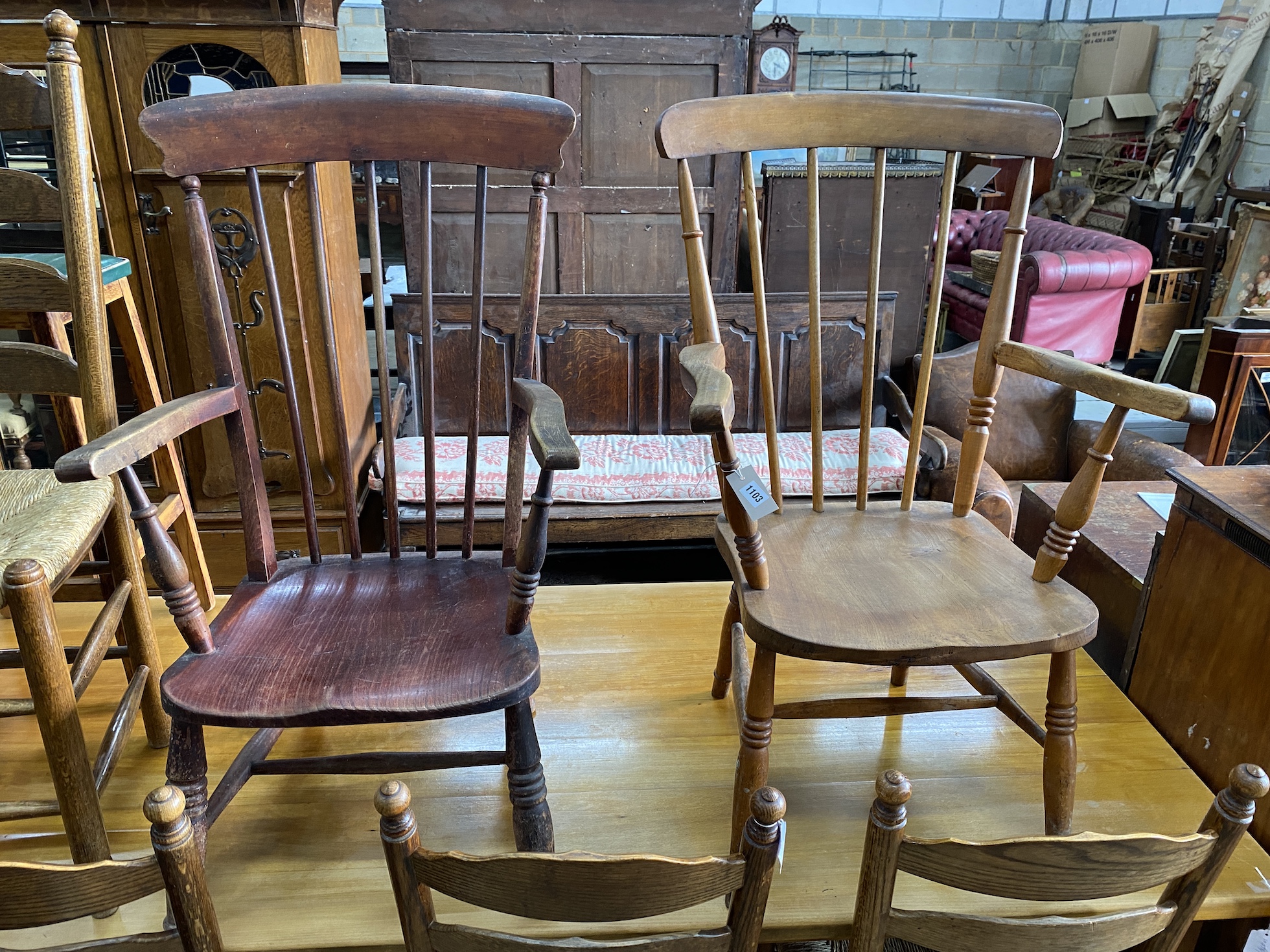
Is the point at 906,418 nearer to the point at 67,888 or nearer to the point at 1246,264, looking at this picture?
the point at 67,888

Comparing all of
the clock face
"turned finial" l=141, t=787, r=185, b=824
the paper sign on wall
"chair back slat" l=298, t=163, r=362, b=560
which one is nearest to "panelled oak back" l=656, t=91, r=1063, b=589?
the paper sign on wall

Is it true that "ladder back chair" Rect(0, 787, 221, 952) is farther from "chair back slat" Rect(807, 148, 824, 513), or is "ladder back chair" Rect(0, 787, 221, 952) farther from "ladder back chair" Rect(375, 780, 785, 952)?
"chair back slat" Rect(807, 148, 824, 513)

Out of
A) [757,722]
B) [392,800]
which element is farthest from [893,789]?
[757,722]

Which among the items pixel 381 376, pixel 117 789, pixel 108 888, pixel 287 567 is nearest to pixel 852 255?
pixel 381 376

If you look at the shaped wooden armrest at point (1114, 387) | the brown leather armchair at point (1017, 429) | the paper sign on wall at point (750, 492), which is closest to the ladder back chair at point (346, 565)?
the paper sign on wall at point (750, 492)

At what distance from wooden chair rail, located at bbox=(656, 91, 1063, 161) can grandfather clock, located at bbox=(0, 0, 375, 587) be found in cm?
103

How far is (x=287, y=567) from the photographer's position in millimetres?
1308

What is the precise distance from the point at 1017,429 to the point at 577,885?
258 centimetres

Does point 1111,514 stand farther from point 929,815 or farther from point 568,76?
point 568,76

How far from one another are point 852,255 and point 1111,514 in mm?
1448

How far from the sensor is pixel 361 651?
1.07 metres

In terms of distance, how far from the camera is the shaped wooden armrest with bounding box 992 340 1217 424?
1.06 m

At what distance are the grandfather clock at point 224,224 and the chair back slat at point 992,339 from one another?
1294mm

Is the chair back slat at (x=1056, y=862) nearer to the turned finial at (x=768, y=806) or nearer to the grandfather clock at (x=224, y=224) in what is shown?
the turned finial at (x=768, y=806)
